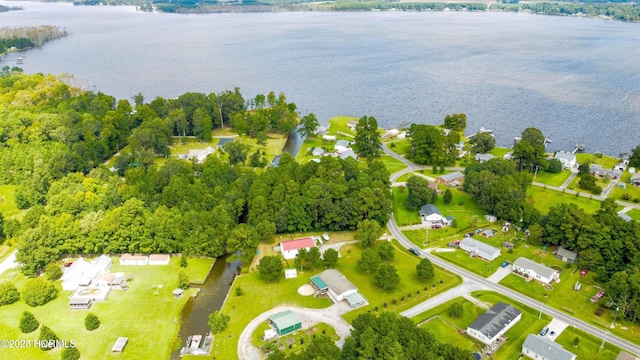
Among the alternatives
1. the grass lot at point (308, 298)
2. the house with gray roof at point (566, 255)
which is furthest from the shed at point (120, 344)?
the house with gray roof at point (566, 255)

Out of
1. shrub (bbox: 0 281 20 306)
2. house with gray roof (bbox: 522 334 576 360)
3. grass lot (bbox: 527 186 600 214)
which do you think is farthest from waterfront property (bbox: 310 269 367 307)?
grass lot (bbox: 527 186 600 214)

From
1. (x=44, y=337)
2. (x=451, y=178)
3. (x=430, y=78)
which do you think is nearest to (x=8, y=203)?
(x=44, y=337)

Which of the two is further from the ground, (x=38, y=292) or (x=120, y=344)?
(x=38, y=292)

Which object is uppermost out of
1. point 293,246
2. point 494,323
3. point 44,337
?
point 494,323

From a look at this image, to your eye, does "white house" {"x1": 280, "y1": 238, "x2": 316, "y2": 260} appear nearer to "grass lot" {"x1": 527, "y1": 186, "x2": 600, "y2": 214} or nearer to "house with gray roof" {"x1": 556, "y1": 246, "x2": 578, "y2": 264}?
"house with gray roof" {"x1": 556, "y1": 246, "x2": 578, "y2": 264}

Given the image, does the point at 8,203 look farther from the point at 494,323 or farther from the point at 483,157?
the point at 483,157

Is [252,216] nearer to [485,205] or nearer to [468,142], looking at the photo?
[485,205]

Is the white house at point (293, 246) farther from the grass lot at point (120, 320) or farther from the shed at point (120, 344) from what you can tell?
the shed at point (120, 344)
